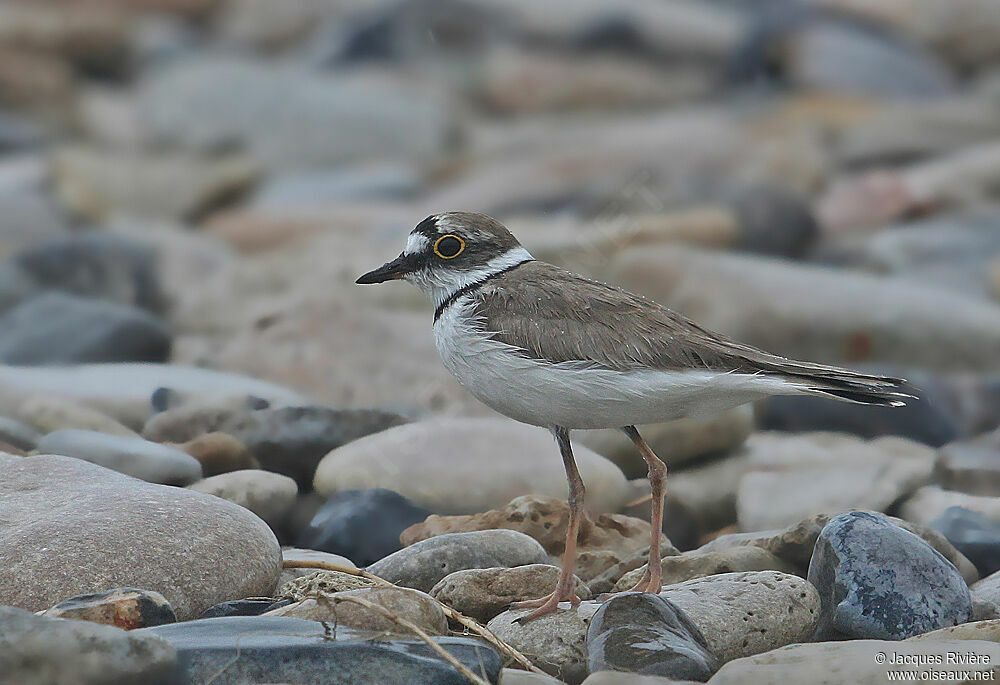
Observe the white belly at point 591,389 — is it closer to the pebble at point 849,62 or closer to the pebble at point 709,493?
the pebble at point 709,493

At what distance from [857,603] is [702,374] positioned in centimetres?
113

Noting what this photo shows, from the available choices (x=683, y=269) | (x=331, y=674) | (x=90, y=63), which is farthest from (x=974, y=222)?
(x=90, y=63)

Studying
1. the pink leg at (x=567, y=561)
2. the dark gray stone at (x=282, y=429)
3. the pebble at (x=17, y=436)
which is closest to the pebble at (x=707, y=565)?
the pink leg at (x=567, y=561)

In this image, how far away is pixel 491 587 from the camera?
5.25 meters

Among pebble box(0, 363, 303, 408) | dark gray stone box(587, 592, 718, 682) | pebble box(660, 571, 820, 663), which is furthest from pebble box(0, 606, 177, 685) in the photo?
pebble box(0, 363, 303, 408)

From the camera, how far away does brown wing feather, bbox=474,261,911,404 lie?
15.8ft

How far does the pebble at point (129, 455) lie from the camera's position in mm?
6336

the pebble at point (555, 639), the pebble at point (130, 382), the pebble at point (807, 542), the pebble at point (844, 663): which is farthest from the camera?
the pebble at point (130, 382)

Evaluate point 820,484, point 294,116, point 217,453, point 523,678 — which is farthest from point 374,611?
point 294,116

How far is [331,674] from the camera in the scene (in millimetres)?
4176

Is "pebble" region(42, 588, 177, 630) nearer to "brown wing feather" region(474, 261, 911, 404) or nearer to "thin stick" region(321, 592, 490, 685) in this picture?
"thin stick" region(321, 592, 490, 685)

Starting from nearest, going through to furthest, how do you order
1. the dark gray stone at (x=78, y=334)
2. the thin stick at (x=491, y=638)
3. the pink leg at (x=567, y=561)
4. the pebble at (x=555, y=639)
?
the thin stick at (x=491, y=638), the pebble at (x=555, y=639), the pink leg at (x=567, y=561), the dark gray stone at (x=78, y=334)

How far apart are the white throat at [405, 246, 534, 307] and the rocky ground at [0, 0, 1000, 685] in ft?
3.67

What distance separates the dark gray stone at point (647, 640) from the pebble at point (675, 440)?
9.52 feet
